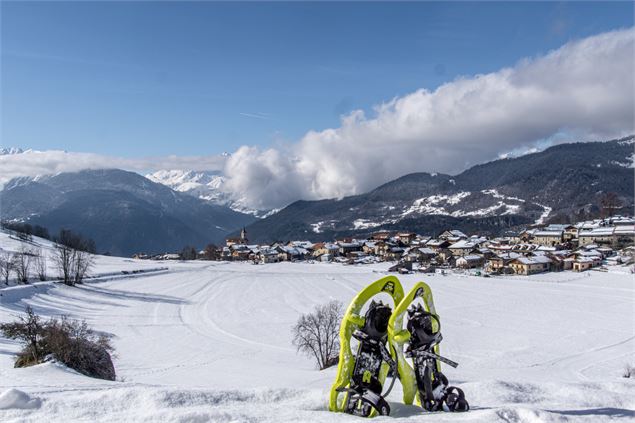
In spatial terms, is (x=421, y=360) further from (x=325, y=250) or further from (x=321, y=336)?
(x=325, y=250)

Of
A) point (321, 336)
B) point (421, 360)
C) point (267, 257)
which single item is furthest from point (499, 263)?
point (421, 360)

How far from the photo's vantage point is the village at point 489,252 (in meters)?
106

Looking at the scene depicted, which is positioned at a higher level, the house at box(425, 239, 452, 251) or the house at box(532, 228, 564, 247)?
the house at box(532, 228, 564, 247)

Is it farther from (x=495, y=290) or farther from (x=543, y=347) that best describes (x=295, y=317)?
(x=495, y=290)

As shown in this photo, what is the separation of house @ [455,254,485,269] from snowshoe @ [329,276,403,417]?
375 ft

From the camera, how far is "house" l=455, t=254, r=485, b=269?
119 metres

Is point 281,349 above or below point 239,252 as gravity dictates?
below

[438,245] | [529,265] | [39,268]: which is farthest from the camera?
[438,245]

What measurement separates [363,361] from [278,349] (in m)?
27.9

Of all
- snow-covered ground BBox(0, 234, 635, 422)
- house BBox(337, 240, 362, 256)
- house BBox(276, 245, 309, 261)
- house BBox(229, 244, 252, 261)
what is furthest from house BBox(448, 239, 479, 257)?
house BBox(229, 244, 252, 261)

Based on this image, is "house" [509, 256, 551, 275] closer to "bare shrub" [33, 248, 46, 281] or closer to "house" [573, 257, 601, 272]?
"house" [573, 257, 601, 272]

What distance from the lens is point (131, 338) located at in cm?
4100

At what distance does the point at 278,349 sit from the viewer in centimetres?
3681

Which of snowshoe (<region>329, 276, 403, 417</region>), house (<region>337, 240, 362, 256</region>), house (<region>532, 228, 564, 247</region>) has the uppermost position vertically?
house (<region>532, 228, 564, 247</region>)
